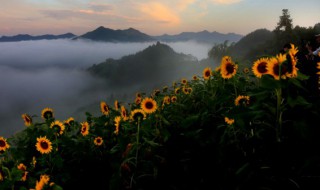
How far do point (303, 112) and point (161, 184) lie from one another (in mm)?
1321

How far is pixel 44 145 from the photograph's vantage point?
160 inches

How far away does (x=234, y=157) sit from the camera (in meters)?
2.58

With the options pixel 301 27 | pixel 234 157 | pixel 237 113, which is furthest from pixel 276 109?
pixel 301 27

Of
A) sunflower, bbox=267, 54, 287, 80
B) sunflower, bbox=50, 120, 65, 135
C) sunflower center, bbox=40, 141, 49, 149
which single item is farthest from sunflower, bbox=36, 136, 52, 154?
sunflower, bbox=267, 54, 287, 80

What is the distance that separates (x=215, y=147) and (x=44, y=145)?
2427mm

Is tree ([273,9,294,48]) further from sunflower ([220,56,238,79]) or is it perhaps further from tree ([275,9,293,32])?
sunflower ([220,56,238,79])

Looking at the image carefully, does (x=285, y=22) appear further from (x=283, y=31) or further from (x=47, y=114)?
(x=47, y=114)

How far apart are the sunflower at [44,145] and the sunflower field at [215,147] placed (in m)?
0.01

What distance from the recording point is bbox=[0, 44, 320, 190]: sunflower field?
2.13 meters

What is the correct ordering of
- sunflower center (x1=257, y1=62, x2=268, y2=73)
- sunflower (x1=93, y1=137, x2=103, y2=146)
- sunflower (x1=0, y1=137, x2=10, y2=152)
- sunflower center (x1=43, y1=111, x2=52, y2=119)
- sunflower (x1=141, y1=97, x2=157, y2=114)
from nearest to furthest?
sunflower center (x1=257, y1=62, x2=268, y2=73) < sunflower (x1=141, y1=97, x2=157, y2=114) < sunflower (x1=93, y1=137, x2=103, y2=146) < sunflower (x1=0, y1=137, x2=10, y2=152) < sunflower center (x1=43, y1=111, x2=52, y2=119)

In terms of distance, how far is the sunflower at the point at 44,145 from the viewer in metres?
3.96

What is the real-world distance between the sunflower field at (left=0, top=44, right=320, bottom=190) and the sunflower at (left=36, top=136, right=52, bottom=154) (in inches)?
0.5

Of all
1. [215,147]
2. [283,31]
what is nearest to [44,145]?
[215,147]

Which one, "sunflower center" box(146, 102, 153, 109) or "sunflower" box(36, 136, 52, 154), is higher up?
"sunflower center" box(146, 102, 153, 109)
